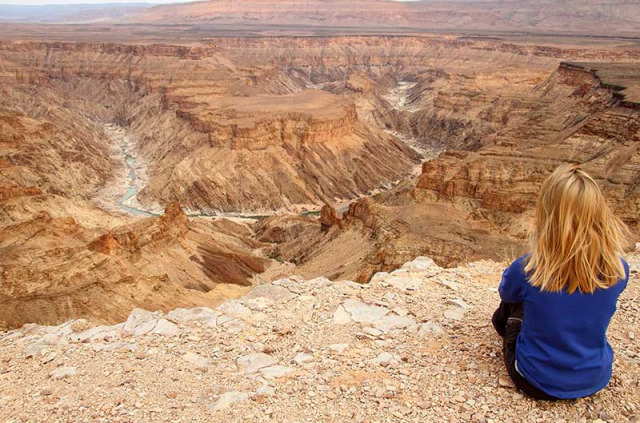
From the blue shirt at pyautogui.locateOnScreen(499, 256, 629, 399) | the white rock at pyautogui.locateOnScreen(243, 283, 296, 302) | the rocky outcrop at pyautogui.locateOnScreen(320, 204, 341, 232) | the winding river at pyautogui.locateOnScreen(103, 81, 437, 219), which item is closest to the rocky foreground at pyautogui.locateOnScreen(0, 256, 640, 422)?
the white rock at pyautogui.locateOnScreen(243, 283, 296, 302)

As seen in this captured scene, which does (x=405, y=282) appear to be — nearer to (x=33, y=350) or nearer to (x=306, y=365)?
(x=306, y=365)

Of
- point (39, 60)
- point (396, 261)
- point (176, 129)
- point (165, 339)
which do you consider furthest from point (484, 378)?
point (39, 60)

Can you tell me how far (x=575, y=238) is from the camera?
5.30m

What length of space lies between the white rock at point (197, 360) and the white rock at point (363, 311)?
250 cm

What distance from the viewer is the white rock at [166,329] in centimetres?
902

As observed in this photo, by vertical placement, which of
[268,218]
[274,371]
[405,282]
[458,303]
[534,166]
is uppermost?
[458,303]

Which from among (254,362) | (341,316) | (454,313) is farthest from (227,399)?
A: (454,313)

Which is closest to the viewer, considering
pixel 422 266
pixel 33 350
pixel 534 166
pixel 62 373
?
pixel 62 373

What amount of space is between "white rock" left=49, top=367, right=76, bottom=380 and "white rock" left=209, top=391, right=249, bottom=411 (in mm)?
2691

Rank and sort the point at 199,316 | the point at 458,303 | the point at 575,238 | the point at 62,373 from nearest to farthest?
the point at 575,238 → the point at 62,373 → the point at 458,303 → the point at 199,316

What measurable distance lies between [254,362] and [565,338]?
4.23 meters

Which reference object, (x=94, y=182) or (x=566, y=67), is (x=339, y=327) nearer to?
(x=94, y=182)

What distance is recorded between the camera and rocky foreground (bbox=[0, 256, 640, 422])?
20.8 ft

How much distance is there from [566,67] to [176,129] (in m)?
58.2
